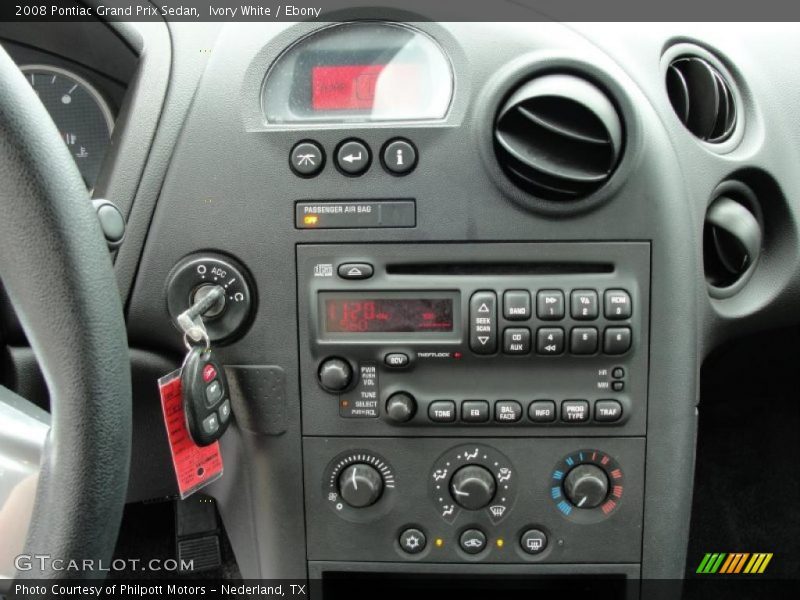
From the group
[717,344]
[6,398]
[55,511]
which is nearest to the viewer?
[55,511]

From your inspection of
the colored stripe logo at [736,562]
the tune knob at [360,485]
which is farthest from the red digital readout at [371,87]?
the colored stripe logo at [736,562]

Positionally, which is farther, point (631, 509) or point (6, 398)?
point (631, 509)

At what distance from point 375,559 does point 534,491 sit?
0.76 ft

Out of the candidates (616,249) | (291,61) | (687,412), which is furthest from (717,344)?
(291,61)

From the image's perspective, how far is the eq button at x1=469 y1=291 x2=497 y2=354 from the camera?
975 millimetres

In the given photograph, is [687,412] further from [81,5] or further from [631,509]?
[81,5]

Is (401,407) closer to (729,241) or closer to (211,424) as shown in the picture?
(211,424)

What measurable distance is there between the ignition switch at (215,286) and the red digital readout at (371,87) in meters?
0.24

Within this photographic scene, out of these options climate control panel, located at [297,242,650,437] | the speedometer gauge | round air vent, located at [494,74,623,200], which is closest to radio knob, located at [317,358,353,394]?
climate control panel, located at [297,242,650,437]

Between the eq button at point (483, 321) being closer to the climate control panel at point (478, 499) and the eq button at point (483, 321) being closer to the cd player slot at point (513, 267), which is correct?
A: the cd player slot at point (513, 267)

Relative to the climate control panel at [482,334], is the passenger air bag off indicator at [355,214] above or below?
above

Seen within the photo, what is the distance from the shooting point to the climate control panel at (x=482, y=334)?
0.97 m

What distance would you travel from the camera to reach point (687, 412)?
103 centimetres

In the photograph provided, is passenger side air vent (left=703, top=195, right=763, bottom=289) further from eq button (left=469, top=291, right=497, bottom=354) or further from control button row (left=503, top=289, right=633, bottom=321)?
eq button (left=469, top=291, right=497, bottom=354)
